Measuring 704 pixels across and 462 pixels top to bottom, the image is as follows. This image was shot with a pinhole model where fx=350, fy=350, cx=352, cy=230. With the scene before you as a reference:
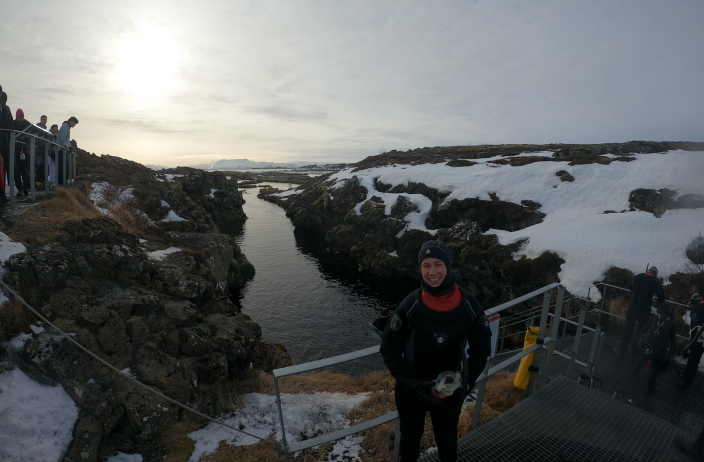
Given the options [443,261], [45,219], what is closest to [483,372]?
[443,261]

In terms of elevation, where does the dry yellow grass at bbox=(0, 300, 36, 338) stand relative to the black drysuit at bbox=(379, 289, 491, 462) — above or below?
below

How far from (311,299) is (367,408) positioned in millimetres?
19974

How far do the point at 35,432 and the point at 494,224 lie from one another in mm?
32851

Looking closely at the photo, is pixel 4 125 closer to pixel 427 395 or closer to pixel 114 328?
pixel 114 328

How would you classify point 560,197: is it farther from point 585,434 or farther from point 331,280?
point 585,434

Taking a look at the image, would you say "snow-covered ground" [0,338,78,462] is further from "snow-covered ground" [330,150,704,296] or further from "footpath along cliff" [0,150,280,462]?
"snow-covered ground" [330,150,704,296]

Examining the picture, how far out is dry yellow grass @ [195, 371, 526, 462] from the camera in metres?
5.86

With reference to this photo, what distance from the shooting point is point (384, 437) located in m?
6.02

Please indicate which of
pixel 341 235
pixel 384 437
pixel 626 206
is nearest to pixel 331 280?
pixel 341 235

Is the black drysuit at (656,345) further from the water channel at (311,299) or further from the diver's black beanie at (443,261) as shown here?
the water channel at (311,299)

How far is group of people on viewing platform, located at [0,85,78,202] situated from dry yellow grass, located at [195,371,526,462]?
10.4m

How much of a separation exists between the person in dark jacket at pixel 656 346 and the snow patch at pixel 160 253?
15.3 meters

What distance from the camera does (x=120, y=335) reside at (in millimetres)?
8148

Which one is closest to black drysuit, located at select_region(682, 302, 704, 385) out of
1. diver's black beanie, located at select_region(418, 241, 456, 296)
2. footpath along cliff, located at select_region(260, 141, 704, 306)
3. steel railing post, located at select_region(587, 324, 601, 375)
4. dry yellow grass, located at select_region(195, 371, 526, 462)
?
steel railing post, located at select_region(587, 324, 601, 375)
